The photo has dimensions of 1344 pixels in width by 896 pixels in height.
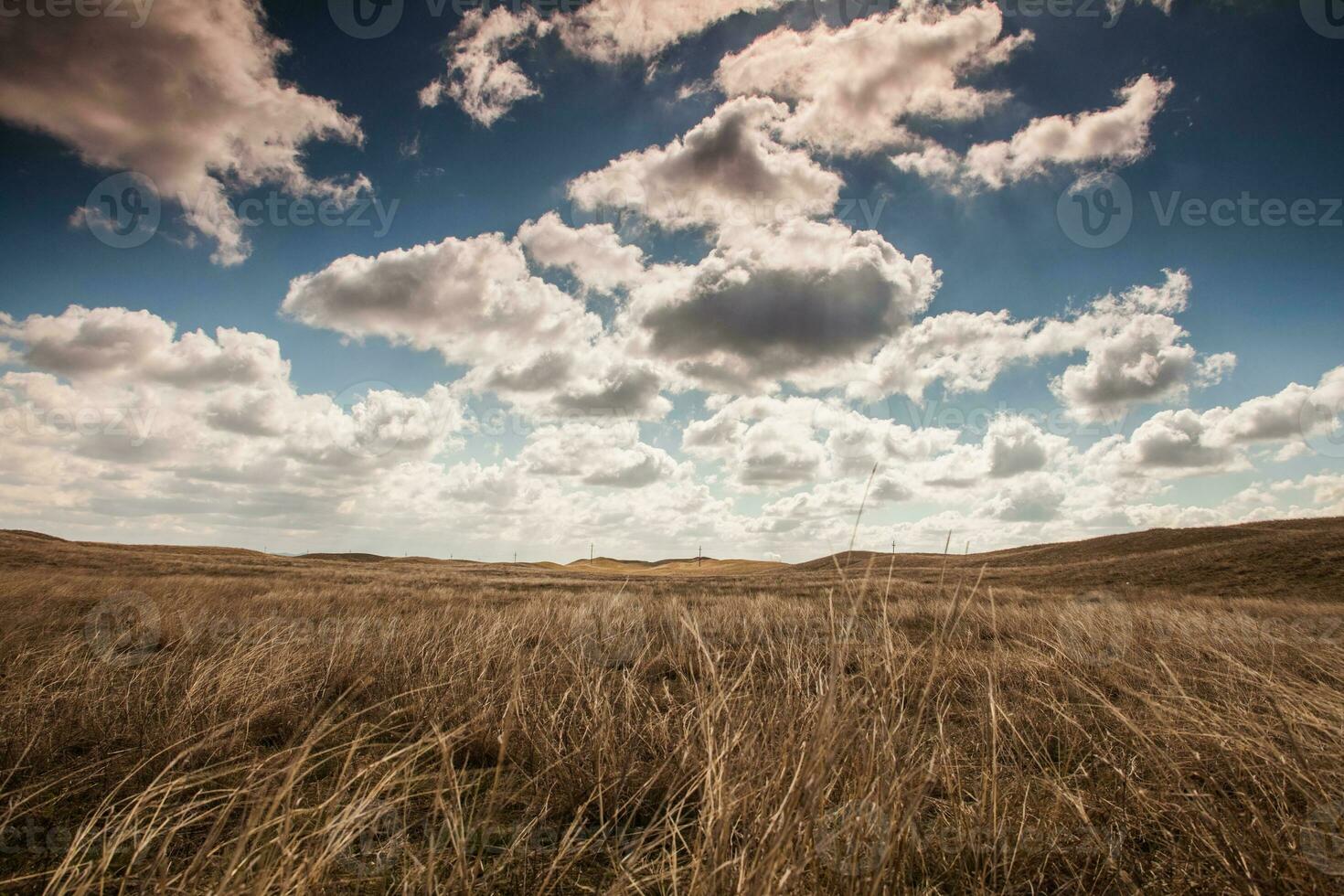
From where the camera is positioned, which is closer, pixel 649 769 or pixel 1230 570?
pixel 649 769

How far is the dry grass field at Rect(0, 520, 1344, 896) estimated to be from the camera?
162 centimetres

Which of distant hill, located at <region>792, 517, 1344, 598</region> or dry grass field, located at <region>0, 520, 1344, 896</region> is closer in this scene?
dry grass field, located at <region>0, 520, 1344, 896</region>

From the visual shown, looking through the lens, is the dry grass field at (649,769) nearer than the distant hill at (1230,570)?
Yes

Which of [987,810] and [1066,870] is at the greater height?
[987,810]

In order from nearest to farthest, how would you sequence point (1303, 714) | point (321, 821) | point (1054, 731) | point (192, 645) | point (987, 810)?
point (987, 810) → point (321, 821) → point (1303, 714) → point (1054, 731) → point (192, 645)

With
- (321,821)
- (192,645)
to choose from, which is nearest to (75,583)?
(192,645)

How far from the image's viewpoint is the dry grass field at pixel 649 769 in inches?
63.8

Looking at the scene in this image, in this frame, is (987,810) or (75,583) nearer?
(987,810)

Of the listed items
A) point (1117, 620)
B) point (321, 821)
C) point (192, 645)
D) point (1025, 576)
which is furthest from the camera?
point (1025, 576)

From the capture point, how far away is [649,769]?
2768mm

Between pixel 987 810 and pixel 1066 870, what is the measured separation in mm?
369

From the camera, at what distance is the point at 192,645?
5.03 m

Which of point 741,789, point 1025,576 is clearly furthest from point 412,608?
point 1025,576

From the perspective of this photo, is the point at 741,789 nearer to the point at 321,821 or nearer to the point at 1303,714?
the point at 321,821
